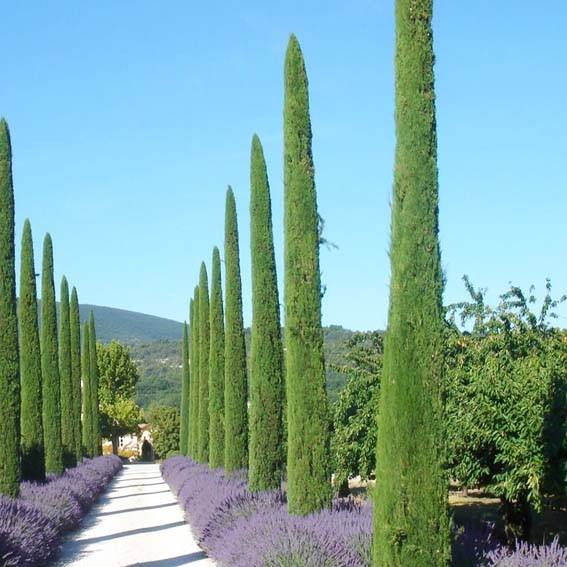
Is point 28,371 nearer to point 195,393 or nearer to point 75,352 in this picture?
point 75,352

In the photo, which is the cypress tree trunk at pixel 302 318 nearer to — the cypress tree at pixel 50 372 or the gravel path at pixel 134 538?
the gravel path at pixel 134 538

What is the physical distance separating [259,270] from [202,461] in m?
19.1

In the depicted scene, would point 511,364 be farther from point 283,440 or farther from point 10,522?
point 10,522

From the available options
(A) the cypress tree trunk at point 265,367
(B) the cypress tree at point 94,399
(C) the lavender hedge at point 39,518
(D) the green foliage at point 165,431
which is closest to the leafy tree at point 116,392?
(D) the green foliage at point 165,431

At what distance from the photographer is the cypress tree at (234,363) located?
73.8 ft

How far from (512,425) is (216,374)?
55.9 feet

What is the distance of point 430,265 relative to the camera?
8.41 meters

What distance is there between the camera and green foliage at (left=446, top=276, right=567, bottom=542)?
12250mm

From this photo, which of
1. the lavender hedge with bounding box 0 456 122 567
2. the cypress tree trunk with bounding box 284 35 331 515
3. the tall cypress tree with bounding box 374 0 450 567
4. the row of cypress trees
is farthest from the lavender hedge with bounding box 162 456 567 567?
the row of cypress trees

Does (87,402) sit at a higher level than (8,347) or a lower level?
lower

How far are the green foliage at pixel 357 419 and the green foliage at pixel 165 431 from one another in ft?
150

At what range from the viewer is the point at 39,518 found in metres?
15.2

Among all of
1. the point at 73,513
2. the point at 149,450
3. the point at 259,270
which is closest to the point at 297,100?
the point at 259,270

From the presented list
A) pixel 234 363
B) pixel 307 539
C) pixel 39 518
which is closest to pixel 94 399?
pixel 234 363
